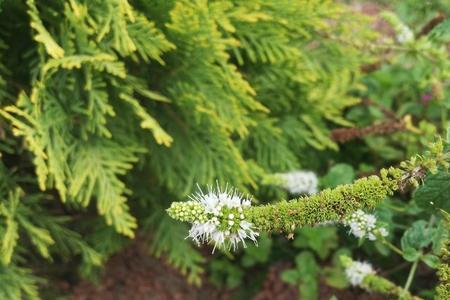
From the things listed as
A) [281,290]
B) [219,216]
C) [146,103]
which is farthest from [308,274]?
[219,216]

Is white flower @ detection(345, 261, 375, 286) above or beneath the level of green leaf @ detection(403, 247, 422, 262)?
beneath

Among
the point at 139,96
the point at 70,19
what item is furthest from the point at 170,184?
the point at 70,19

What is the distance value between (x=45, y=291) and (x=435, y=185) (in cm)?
164

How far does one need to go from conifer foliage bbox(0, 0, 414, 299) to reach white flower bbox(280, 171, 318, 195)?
4.6 inches

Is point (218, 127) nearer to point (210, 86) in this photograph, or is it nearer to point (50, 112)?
point (210, 86)

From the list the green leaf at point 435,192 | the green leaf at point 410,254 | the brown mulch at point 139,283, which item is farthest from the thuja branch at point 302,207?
the brown mulch at point 139,283

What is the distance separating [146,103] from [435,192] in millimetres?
1089

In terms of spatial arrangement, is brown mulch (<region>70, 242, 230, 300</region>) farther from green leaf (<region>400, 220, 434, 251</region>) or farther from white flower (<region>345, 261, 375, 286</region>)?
green leaf (<region>400, 220, 434, 251</region>)

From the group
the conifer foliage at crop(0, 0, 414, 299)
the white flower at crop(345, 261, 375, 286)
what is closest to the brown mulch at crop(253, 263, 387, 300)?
the conifer foliage at crop(0, 0, 414, 299)

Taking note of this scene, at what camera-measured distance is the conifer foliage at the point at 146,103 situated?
70.1 inches

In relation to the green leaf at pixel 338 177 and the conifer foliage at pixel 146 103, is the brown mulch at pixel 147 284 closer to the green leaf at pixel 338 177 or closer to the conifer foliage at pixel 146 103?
the conifer foliage at pixel 146 103

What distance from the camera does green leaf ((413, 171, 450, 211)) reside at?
1367mm

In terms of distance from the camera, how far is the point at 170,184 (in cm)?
208

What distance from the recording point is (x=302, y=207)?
111 centimetres
